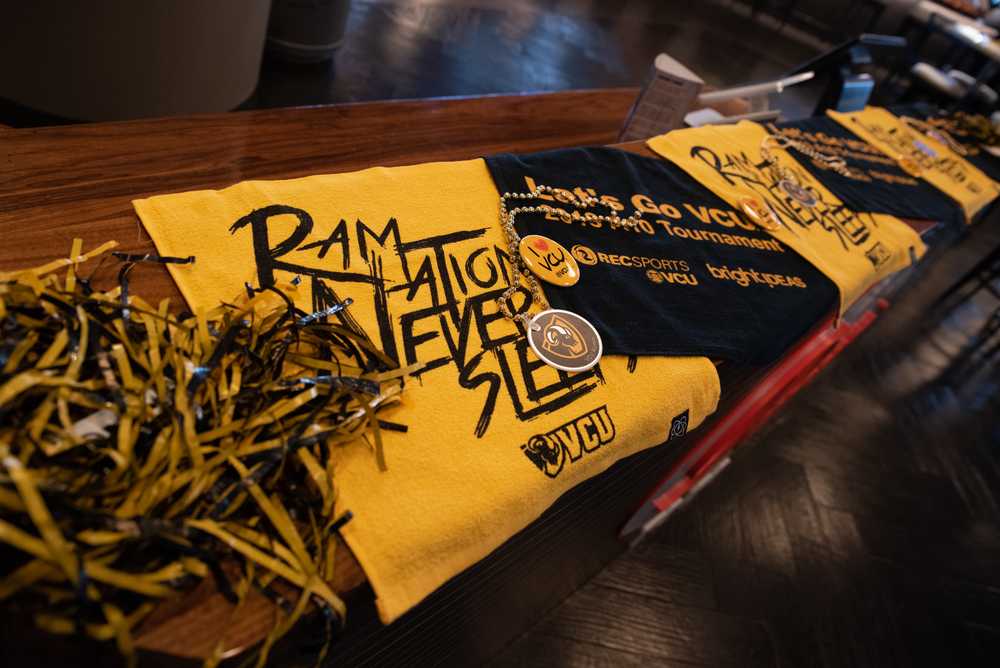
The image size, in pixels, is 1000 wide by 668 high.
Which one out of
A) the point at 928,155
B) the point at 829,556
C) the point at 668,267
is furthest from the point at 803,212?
the point at 829,556

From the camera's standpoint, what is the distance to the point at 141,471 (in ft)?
1.56

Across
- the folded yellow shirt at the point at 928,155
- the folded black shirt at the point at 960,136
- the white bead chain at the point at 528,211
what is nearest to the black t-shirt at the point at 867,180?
the folded yellow shirt at the point at 928,155

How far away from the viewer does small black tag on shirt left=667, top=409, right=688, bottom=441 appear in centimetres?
85

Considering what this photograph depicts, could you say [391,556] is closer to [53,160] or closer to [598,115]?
[53,160]

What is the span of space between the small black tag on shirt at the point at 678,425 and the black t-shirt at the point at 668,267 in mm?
95

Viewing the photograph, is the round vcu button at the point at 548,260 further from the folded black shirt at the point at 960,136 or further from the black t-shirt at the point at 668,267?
the folded black shirt at the point at 960,136

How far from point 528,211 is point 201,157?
54cm

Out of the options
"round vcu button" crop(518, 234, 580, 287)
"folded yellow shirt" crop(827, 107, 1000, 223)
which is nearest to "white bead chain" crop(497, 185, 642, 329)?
"round vcu button" crop(518, 234, 580, 287)

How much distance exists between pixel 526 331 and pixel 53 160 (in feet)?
2.27

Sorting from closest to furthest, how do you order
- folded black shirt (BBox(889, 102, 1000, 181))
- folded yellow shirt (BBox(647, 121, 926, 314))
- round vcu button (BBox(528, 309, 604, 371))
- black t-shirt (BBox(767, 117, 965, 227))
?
round vcu button (BBox(528, 309, 604, 371)) < folded yellow shirt (BBox(647, 121, 926, 314)) < black t-shirt (BBox(767, 117, 965, 227)) < folded black shirt (BBox(889, 102, 1000, 181))

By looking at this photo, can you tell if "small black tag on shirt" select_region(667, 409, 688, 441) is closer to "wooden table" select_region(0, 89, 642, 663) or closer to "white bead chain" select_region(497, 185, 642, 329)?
"white bead chain" select_region(497, 185, 642, 329)

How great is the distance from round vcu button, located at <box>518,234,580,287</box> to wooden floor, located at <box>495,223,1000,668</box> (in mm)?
987

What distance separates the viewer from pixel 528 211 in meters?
0.97

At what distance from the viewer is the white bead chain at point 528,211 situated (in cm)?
82
